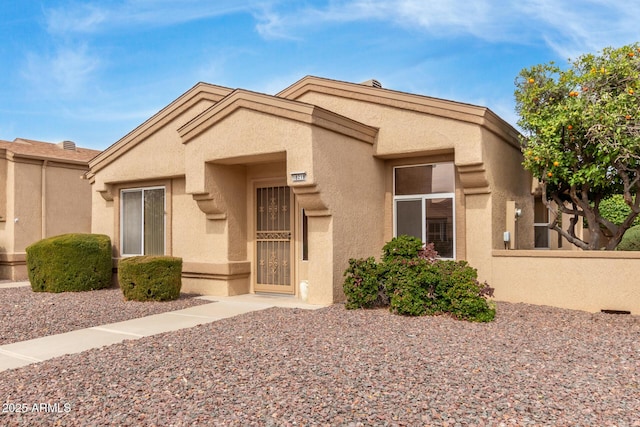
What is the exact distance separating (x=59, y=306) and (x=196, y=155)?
13.3 feet

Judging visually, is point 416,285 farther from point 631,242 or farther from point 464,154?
point 631,242

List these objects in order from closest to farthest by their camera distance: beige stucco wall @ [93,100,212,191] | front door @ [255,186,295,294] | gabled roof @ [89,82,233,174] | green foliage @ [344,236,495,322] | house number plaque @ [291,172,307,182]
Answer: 1. green foliage @ [344,236,495,322]
2. house number plaque @ [291,172,307,182]
3. front door @ [255,186,295,294]
4. gabled roof @ [89,82,233,174]
5. beige stucco wall @ [93,100,212,191]

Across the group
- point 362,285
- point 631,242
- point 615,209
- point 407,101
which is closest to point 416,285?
point 362,285

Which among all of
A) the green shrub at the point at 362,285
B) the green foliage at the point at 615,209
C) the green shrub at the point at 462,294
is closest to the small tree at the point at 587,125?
the green shrub at the point at 462,294

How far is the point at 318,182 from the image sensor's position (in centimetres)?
889

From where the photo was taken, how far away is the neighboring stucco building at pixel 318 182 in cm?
927

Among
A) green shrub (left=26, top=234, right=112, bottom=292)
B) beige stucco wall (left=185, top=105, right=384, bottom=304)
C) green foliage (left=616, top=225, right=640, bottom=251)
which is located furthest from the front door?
green foliage (left=616, top=225, right=640, bottom=251)

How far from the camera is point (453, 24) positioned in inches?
455

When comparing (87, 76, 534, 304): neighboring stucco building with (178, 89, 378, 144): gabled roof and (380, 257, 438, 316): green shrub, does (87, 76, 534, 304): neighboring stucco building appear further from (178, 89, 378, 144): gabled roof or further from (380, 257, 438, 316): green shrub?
(380, 257, 438, 316): green shrub

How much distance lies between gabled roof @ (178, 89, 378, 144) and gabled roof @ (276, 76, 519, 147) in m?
0.79

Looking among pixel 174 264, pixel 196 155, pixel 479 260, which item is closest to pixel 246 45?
pixel 196 155

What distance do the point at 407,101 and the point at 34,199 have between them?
42.2ft

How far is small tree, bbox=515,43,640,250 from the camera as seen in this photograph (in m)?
9.09

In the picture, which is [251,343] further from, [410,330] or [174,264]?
[174,264]
